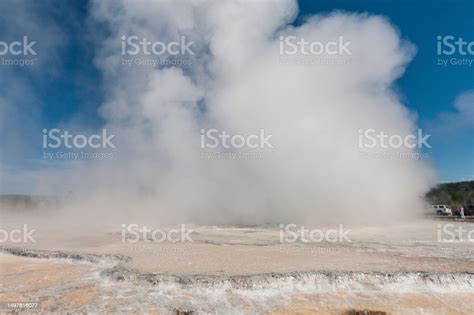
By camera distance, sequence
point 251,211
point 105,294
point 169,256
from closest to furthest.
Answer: point 105,294 < point 169,256 < point 251,211

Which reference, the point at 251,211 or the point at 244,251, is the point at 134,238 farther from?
the point at 251,211

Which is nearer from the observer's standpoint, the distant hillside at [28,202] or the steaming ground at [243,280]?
the steaming ground at [243,280]

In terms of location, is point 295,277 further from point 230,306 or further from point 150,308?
point 150,308

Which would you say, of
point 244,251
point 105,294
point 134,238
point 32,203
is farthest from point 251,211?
point 32,203

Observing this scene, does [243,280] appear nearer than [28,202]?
Yes

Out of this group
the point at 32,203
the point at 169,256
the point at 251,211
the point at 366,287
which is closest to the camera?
the point at 366,287

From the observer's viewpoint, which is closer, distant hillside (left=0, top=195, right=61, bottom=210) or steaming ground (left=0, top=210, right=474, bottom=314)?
steaming ground (left=0, top=210, right=474, bottom=314)

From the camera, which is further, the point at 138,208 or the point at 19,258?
the point at 138,208
